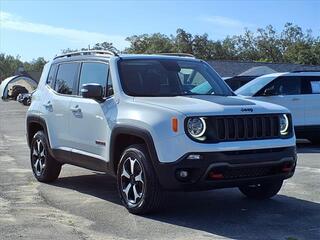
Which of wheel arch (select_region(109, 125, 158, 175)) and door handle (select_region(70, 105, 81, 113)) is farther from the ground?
door handle (select_region(70, 105, 81, 113))

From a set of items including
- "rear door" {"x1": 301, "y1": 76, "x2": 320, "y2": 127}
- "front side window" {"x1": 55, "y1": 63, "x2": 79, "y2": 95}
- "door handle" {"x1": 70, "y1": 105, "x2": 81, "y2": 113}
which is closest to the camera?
"door handle" {"x1": 70, "y1": 105, "x2": 81, "y2": 113}

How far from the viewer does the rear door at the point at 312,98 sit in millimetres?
13930

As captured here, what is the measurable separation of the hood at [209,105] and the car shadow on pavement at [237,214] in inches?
49.3

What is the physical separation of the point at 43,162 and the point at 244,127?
3.96 metres

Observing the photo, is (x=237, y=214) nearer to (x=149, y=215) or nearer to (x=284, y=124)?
(x=149, y=215)

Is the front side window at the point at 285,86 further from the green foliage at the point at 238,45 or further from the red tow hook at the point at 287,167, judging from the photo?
the green foliage at the point at 238,45

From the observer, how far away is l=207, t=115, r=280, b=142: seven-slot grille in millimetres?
6344

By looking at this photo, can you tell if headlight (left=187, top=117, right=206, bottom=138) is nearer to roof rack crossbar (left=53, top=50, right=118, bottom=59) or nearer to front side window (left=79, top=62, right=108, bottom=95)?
front side window (left=79, top=62, right=108, bottom=95)

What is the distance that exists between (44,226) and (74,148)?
195 centimetres

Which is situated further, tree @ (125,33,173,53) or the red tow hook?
tree @ (125,33,173,53)

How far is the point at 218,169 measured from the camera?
625 cm

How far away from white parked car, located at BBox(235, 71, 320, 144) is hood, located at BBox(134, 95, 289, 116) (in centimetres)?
677

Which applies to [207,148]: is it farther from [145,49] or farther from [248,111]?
[145,49]

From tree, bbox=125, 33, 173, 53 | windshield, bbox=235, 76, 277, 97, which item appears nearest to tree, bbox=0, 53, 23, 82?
tree, bbox=125, 33, 173, 53
